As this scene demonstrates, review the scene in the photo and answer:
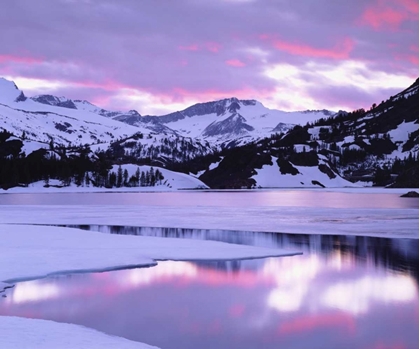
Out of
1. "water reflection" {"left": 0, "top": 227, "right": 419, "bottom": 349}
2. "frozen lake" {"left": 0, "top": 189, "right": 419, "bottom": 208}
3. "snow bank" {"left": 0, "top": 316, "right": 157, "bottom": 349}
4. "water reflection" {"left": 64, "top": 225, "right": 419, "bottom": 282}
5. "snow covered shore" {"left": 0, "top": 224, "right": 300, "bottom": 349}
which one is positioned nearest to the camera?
"snow bank" {"left": 0, "top": 316, "right": 157, "bottom": 349}

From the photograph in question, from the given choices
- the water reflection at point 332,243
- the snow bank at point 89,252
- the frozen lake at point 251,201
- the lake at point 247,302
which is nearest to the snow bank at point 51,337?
the lake at point 247,302

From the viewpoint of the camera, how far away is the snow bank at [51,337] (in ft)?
43.0

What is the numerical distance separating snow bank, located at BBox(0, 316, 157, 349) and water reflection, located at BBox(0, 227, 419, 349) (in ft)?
2.87

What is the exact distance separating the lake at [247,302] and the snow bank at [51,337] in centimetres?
81

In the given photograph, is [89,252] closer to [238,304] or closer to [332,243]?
[238,304]

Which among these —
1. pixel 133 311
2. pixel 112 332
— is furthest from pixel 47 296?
pixel 112 332

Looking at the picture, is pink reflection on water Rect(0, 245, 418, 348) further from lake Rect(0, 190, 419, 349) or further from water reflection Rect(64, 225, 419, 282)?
water reflection Rect(64, 225, 419, 282)

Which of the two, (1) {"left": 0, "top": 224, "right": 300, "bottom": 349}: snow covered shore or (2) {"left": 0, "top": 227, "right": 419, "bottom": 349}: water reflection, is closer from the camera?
(1) {"left": 0, "top": 224, "right": 300, "bottom": 349}: snow covered shore

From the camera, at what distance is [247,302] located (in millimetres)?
18844

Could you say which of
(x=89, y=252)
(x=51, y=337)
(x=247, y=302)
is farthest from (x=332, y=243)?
(x=51, y=337)

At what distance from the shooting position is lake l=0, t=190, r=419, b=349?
48.8 feet

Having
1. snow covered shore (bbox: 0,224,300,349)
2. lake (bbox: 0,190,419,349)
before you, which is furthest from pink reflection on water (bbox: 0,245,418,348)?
snow covered shore (bbox: 0,224,300,349)

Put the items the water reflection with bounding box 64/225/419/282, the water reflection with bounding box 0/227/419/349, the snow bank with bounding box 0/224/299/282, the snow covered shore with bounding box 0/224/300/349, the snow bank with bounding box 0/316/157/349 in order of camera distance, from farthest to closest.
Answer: the water reflection with bounding box 64/225/419/282, the snow bank with bounding box 0/224/299/282, the water reflection with bounding box 0/227/419/349, the snow covered shore with bounding box 0/224/300/349, the snow bank with bounding box 0/316/157/349

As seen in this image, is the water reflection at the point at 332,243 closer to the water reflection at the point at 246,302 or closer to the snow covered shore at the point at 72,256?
the water reflection at the point at 246,302
